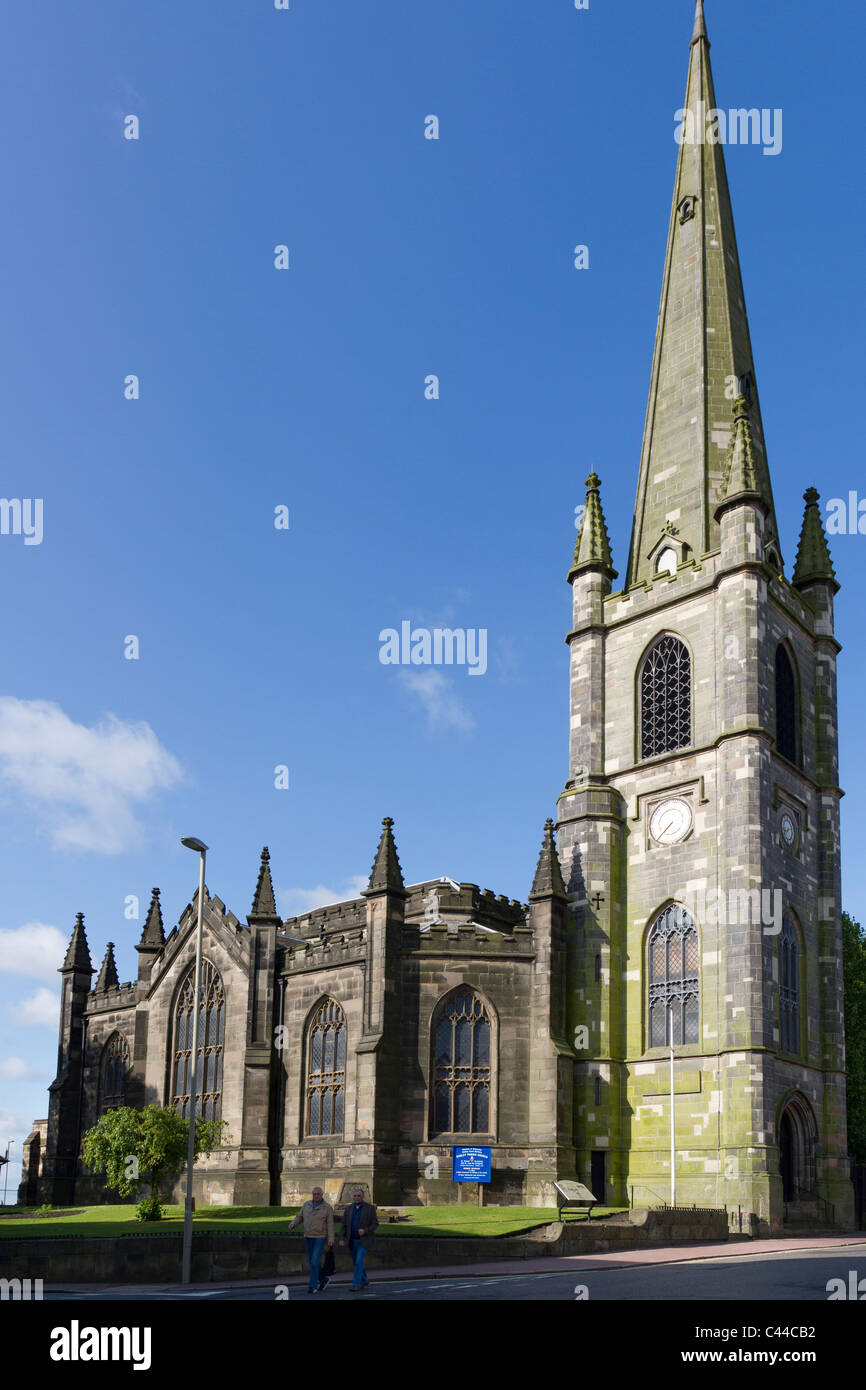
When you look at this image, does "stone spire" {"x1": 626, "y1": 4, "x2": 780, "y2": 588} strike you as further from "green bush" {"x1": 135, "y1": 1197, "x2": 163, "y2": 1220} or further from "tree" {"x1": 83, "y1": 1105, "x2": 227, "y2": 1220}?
"green bush" {"x1": 135, "y1": 1197, "x2": 163, "y2": 1220}

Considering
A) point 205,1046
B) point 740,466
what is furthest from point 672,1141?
point 740,466

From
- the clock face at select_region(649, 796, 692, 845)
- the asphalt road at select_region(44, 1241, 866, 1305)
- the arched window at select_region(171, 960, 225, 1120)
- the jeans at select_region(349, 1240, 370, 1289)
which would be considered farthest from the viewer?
the arched window at select_region(171, 960, 225, 1120)

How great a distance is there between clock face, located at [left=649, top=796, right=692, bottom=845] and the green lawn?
41.8 ft

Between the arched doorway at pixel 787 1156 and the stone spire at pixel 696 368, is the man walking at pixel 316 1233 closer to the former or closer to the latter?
the arched doorway at pixel 787 1156

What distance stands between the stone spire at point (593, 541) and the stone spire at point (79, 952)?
2862 centimetres

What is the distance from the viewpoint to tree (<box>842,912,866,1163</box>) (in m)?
53.1

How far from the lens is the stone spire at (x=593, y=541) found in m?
49.3

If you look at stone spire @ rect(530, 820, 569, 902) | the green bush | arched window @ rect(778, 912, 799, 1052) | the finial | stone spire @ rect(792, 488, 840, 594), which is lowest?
the green bush

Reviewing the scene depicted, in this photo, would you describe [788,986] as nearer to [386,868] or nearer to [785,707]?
[785,707]

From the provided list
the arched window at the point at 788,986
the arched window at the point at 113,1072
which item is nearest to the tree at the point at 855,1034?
the arched window at the point at 788,986

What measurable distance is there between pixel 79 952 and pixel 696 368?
125 ft

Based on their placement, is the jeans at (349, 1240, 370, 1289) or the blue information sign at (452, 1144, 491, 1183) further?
the blue information sign at (452, 1144, 491, 1183)

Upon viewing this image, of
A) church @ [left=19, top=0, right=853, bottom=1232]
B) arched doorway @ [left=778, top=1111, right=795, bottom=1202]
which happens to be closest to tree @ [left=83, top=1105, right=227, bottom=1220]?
church @ [left=19, top=0, right=853, bottom=1232]
